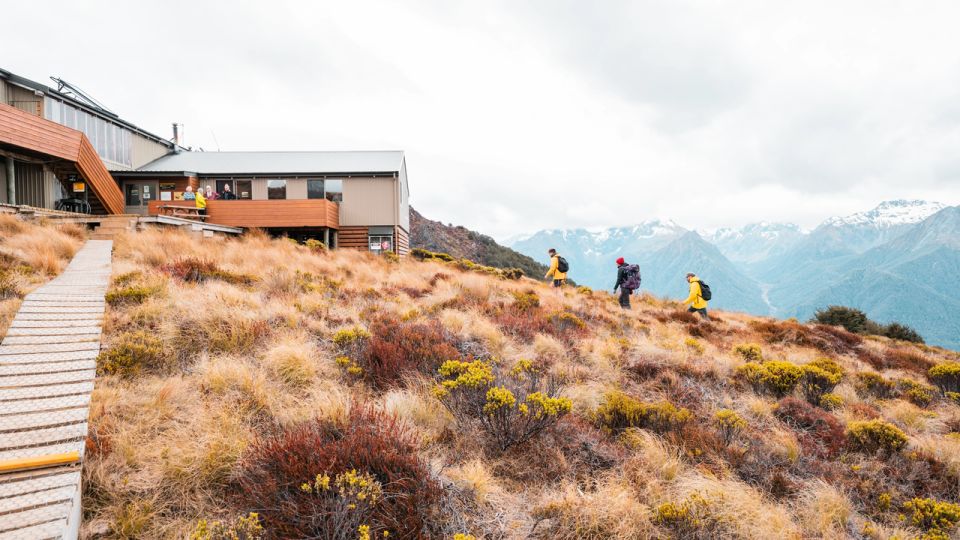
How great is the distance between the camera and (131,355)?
475 centimetres

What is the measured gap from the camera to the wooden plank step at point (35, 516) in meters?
2.46

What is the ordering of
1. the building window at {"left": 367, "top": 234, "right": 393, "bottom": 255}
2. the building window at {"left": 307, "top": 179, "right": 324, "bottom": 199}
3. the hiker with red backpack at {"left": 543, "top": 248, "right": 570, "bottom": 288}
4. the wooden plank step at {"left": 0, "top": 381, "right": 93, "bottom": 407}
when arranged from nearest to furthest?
the wooden plank step at {"left": 0, "top": 381, "right": 93, "bottom": 407}, the hiker with red backpack at {"left": 543, "top": 248, "right": 570, "bottom": 288}, the building window at {"left": 307, "top": 179, "right": 324, "bottom": 199}, the building window at {"left": 367, "top": 234, "right": 393, "bottom": 255}

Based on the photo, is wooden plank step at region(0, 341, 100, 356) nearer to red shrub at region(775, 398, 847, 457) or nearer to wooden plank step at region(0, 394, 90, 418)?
wooden plank step at region(0, 394, 90, 418)

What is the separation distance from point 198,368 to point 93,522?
7.39 ft

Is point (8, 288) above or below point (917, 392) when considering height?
above

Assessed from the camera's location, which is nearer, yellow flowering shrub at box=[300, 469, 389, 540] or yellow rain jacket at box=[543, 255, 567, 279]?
yellow flowering shrub at box=[300, 469, 389, 540]

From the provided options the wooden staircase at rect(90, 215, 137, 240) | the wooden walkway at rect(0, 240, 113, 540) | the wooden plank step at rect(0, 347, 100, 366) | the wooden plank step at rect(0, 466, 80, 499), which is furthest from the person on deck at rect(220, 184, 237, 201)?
the wooden plank step at rect(0, 466, 80, 499)

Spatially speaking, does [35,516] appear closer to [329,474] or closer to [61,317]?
[329,474]

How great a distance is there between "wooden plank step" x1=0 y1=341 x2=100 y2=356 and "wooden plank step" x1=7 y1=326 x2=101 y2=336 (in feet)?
0.92

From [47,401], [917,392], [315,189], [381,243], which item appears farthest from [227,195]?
[917,392]

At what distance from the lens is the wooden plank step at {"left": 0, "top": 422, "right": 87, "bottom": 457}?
3.03m

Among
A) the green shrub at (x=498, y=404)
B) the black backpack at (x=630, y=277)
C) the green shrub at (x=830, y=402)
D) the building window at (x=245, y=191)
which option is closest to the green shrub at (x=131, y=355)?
the green shrub at (x=498, y=404)

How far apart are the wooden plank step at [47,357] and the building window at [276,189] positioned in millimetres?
18495

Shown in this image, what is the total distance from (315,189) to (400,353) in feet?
60.1
